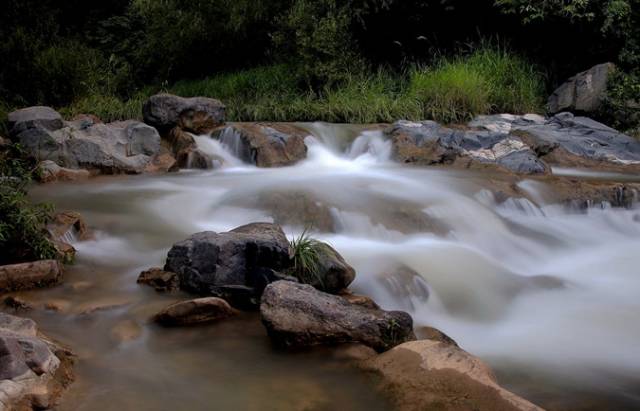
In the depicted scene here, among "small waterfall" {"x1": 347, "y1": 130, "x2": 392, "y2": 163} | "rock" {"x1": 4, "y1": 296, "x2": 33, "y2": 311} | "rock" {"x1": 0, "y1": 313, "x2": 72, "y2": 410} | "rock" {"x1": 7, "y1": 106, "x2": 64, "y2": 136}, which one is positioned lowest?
"small waterfall" {"x1": 347, "y1": 130, "x2": 392, "y2": 163}

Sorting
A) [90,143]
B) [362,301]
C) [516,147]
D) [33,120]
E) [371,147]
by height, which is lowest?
[371,147]

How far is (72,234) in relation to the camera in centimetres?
520

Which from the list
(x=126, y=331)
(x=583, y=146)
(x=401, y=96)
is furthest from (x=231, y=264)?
(x=401, y=96)

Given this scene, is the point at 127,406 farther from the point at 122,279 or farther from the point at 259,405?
the point at 122,279

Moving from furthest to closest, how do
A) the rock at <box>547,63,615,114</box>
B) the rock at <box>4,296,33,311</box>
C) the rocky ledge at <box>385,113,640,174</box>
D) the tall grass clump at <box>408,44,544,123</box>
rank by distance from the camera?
the rock at <box>547,63,615,114</box> < the tall grass clump at <box>408,44,544,123</box> < the rocky ledge at <box>385,113,640,174</box> < the rock at <box>4,296,33,311</box>

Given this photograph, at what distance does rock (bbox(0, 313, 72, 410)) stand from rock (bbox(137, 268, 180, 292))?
118 cm

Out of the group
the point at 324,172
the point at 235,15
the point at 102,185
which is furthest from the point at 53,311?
the point at 235,15

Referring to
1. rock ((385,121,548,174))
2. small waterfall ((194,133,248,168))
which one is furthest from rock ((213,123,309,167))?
rock ((385,121,548,174))

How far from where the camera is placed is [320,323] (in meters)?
3.47

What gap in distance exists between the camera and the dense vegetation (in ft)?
37.3

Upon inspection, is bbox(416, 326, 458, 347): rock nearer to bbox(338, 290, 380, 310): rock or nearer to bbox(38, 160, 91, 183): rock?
bbox(338, 290, 380, 310): rock

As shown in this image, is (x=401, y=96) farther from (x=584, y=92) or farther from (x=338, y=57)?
(x=584, y=92)

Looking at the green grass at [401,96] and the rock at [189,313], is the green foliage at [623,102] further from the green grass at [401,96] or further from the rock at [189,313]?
the rock at [189,313]

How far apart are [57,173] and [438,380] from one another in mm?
6541
